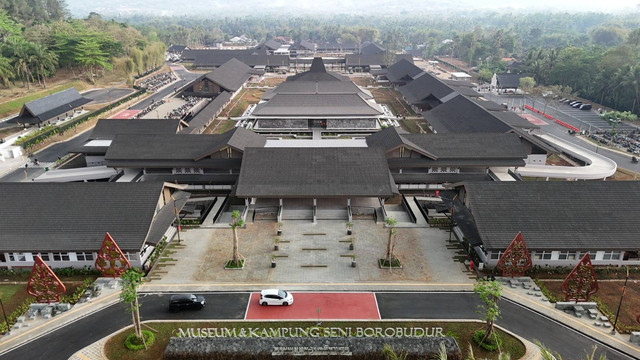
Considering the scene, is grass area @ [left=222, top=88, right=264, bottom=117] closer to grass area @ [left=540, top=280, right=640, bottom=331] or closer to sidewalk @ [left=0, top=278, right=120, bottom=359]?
sidewalk @ [left=0, top=278, right=120, bottom=359]

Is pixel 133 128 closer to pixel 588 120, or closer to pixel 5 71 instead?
pixel 5 71

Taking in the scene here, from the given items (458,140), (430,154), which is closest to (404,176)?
(430,154)

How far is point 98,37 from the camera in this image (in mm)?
135750

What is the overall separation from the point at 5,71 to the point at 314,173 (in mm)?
93913

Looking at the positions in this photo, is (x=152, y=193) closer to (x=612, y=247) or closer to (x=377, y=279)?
(x=377, y=279)

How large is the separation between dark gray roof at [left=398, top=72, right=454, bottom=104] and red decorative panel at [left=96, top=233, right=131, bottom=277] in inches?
2957

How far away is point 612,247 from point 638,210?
621cm

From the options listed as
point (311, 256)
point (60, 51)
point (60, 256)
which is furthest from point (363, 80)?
point (60, 256)

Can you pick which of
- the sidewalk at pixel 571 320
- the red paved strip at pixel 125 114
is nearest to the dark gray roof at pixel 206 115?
the red paved strip at pixel 125 114

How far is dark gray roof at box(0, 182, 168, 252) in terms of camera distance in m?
39.3

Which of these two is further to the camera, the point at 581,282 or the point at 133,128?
the point at 133,128

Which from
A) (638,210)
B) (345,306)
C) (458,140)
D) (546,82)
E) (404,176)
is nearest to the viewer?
(345,306)

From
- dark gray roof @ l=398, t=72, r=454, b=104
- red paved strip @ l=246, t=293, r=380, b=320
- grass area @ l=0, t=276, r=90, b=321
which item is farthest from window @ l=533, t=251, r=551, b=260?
dark gray roof @ l=398, t=72, r=454, b=104

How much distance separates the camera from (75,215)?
4144 centimetres
